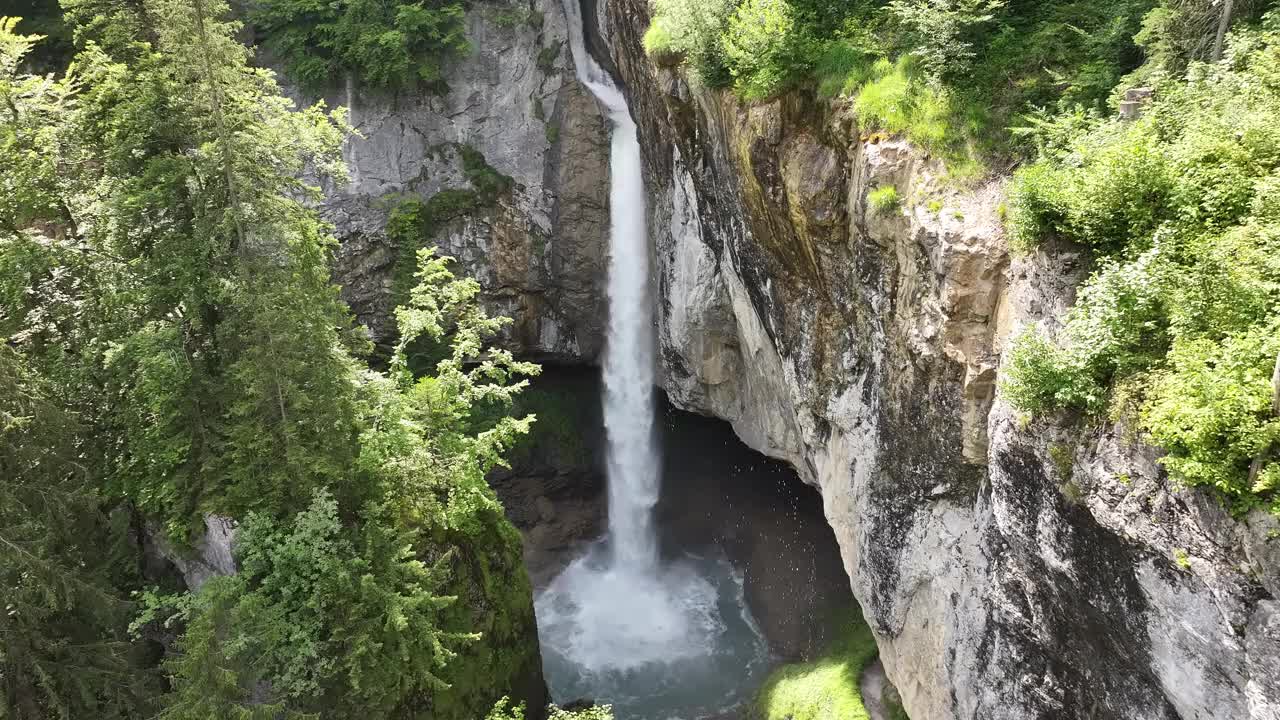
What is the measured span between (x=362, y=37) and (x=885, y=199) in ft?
58.2

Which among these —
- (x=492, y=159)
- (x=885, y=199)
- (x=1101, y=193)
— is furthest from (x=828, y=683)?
(x=492, y=159)

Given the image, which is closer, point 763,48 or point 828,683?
point 763,48

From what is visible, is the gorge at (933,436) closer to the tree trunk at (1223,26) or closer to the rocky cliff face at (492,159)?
the tree trunk at (1223,26)

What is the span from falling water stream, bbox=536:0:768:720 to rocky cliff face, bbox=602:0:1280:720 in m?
6.22

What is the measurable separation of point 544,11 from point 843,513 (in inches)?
733

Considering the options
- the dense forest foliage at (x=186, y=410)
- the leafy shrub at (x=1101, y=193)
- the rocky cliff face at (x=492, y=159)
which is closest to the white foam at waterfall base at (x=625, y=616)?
the dense forest foliage at (x=186, y=410)

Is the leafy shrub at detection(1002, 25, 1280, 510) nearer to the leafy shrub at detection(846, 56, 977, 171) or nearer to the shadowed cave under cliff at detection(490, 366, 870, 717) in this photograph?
the leafy shrub at detection(846, 56, 977, 171)

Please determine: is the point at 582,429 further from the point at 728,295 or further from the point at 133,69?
the point at 133,69

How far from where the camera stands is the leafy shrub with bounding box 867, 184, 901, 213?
30.8 ft

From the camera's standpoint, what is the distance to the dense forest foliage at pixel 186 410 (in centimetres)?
942

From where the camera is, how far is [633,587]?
22.0m

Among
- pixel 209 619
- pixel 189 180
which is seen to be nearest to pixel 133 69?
pixel 189 180

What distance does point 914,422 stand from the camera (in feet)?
32.2

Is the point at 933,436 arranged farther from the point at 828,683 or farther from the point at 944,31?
the point at 828,683
